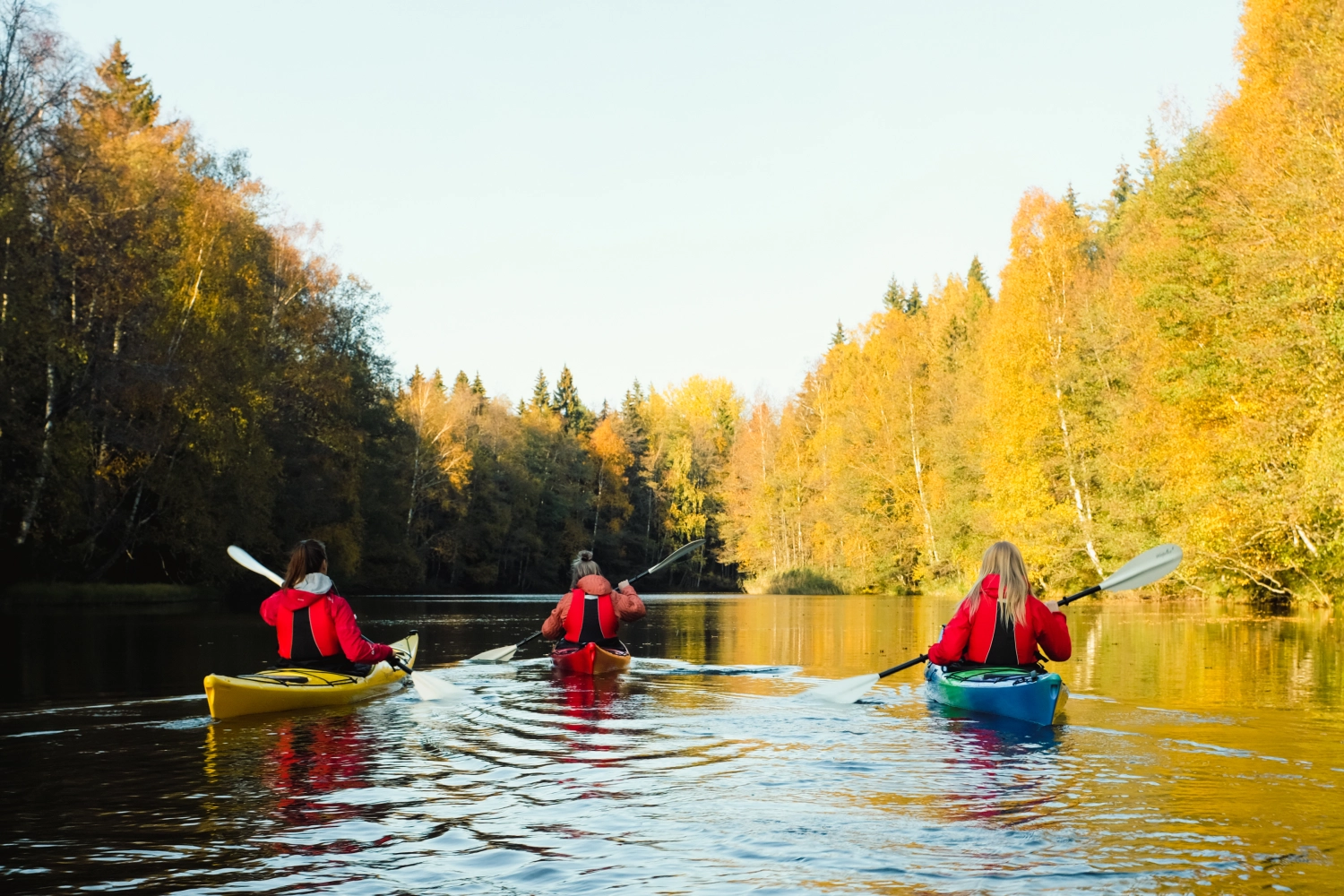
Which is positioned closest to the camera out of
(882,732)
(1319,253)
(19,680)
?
(882,732)

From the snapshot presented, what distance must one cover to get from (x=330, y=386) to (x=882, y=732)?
30.0 metres

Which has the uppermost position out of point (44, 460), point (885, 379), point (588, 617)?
point (885, 379)

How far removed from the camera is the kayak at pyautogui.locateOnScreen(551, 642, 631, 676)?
12.8m

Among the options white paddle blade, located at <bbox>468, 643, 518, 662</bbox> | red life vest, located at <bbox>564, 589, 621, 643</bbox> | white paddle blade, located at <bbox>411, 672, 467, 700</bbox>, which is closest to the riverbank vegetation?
red life vest, located at <bbox>564, 589, 621, 643</bbox>

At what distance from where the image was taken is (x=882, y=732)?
8734 millimetres

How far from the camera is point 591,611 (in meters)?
13.1

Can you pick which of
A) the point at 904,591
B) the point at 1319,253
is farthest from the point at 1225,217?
the point at 904,591

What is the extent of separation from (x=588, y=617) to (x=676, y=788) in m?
6.65

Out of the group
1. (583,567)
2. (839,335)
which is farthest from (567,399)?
(583,567)

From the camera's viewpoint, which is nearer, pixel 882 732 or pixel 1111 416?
pixel 882 732

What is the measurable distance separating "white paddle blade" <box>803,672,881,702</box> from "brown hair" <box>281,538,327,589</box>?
4429 mm

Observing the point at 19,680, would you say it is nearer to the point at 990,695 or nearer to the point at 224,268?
the point at 990,695

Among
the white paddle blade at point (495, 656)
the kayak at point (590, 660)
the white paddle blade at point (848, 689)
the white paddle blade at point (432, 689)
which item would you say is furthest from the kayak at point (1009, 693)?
the white paddle blade at point (495, 656)

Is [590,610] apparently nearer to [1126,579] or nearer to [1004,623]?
[1004,623]
